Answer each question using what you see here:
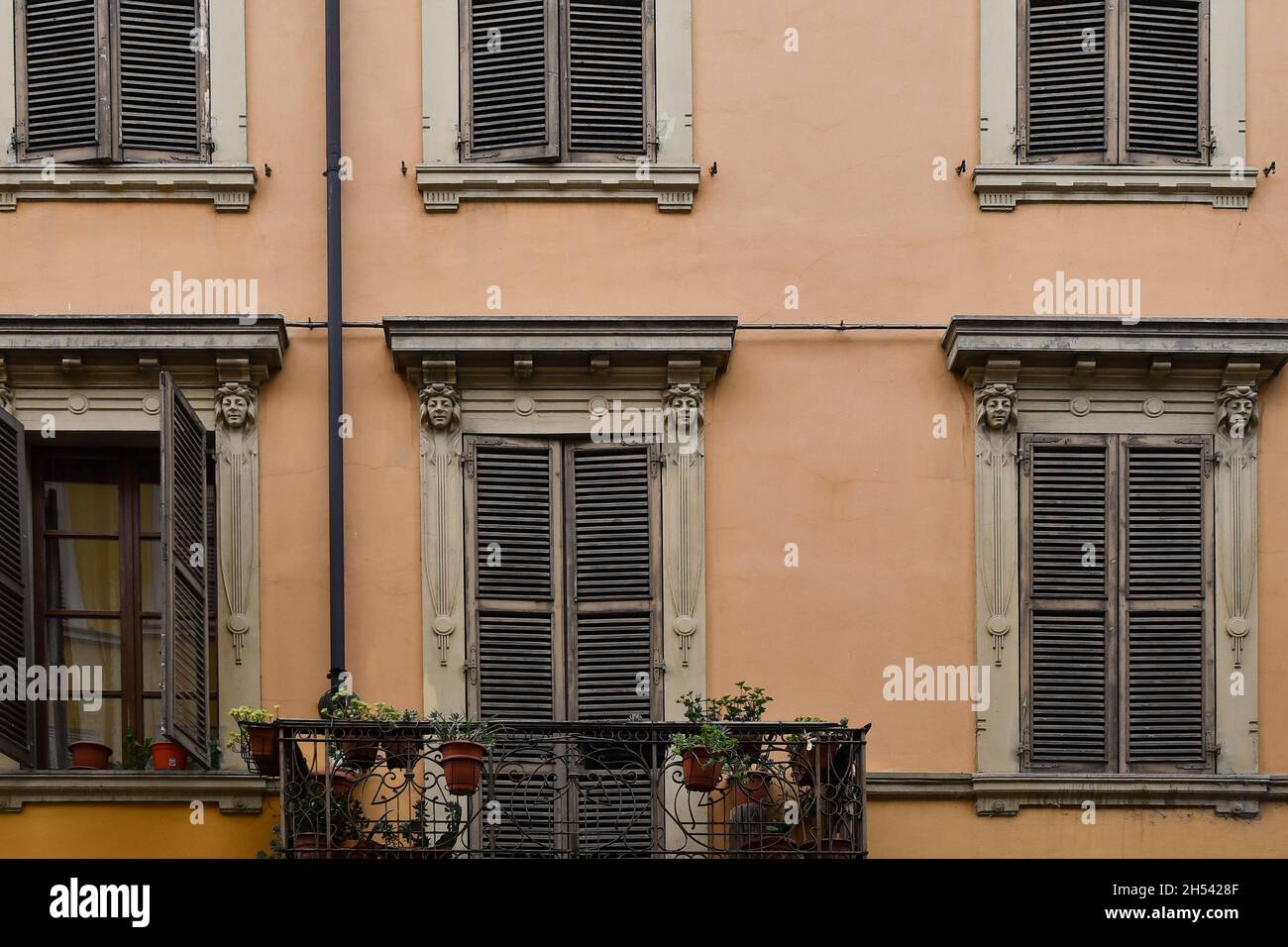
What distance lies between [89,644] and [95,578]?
1.33 feet

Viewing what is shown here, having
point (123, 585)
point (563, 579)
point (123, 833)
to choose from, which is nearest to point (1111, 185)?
point (563, 579)

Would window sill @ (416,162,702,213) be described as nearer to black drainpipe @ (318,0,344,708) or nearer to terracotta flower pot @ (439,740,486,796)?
black drainpipe @ (318,0,344,708)

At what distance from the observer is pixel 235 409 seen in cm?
1371

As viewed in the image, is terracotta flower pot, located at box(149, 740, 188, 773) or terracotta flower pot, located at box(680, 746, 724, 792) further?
terracotta flower pot, located at box(149, 740, 188, 773)

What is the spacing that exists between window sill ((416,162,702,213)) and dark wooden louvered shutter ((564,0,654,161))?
187mm

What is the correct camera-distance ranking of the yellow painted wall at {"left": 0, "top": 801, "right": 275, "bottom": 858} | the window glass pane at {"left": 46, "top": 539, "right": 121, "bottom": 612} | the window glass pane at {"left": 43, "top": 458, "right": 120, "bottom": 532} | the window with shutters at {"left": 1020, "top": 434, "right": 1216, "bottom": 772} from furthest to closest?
the window glass pane at {"left": 43, "top": 458, "right": 120, "bottom": 532}, the window glass pane at {"left": 46, "top": 539, "right": 121, "bottom": 612}, the window with shutters at {"left": 1020, "top": 434, "right": 1216, "bottom": 772}, the yellow painted wall at {"left": 0, "top": 801, "right": 275, "bottom": 858}

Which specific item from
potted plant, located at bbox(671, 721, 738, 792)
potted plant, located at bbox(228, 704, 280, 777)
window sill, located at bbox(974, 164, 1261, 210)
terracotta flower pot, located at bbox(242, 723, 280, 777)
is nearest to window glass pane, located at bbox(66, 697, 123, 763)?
potted plant, located at bbox(228, 704, 280, 777)

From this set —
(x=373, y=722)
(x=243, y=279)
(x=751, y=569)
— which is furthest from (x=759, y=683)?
(x=243, y=279)

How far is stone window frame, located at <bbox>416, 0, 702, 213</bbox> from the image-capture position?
14117 mm

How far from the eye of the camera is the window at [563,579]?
1363cm

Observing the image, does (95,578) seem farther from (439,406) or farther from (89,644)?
(439,406)

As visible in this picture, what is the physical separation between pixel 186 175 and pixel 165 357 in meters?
1.18
